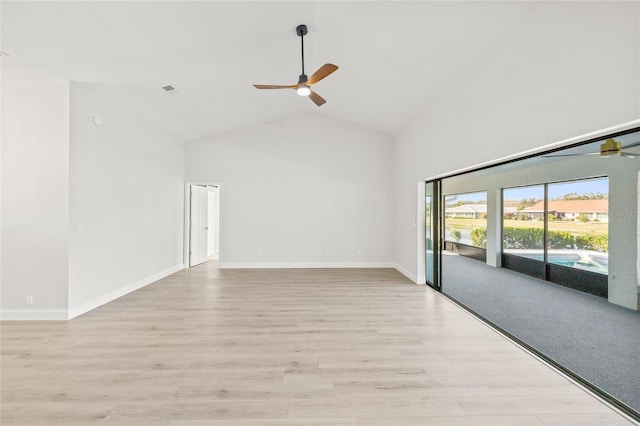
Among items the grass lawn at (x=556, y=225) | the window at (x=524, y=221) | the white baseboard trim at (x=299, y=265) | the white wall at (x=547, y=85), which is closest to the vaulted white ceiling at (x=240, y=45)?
the white wall at (x=547, y=85)

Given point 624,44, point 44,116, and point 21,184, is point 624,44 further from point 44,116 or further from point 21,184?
point 21,184

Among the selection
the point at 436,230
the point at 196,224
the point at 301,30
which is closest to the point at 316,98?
the point at 301,30

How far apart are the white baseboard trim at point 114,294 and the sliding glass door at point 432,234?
5034mm

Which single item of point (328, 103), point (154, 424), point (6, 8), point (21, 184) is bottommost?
point (154, 424)

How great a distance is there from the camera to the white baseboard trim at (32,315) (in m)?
3.50

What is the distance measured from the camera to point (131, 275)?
4.79 m

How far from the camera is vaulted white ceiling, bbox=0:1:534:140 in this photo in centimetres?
265

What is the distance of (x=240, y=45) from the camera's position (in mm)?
3492

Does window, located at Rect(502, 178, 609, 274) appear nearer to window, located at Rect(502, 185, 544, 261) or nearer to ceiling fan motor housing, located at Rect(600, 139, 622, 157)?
window, located at Rect(502, 185, 544, 261)

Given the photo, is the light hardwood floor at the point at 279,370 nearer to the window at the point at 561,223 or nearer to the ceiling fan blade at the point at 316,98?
the ceiling fan blade at the point at 316,98

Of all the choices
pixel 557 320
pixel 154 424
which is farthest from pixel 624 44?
pixel 154 424

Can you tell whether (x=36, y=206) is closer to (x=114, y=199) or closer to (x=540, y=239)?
(x=114, y=199)

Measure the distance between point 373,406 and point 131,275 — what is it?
4485 millimetres

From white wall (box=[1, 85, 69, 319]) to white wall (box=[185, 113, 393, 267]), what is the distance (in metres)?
3.22
